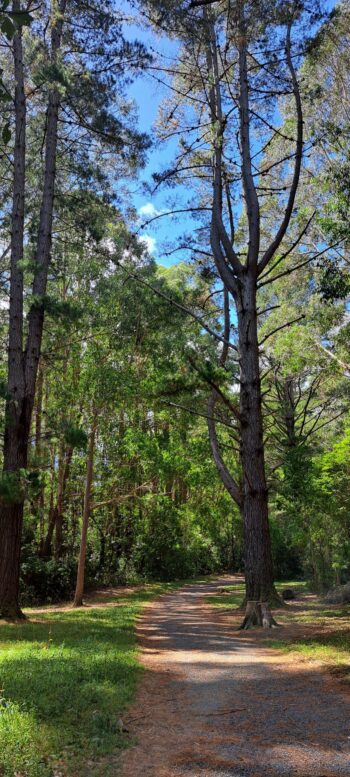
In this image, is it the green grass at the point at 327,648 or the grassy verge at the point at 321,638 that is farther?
the grassy verge at the point at 321,638

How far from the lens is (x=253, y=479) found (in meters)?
11.2

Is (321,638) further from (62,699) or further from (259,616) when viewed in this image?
(62,699)

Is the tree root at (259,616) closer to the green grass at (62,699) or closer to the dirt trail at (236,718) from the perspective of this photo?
the dirt trail at (236,718)

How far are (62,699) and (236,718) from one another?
154 cm

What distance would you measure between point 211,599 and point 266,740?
15.7 meters

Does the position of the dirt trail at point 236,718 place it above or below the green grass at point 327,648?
below

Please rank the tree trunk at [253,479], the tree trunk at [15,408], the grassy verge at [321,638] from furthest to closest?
the tree trunk at [15,408] < the tree trunk at [253,479] < the grassy verge at [321,638]

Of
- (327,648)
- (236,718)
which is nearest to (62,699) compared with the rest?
(236,718)

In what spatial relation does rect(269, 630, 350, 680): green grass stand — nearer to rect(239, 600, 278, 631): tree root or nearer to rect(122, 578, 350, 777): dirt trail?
rect(122, 578, 350, 777): dirt trail

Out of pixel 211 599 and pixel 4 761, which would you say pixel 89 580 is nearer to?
pixel 211 599

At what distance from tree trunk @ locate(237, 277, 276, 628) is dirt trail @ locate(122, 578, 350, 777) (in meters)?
2.47

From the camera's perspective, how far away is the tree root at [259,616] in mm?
10430

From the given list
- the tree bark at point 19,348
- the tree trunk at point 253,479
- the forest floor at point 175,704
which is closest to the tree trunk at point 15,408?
the tree bark at point 19,348

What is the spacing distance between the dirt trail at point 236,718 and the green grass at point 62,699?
25 cm
